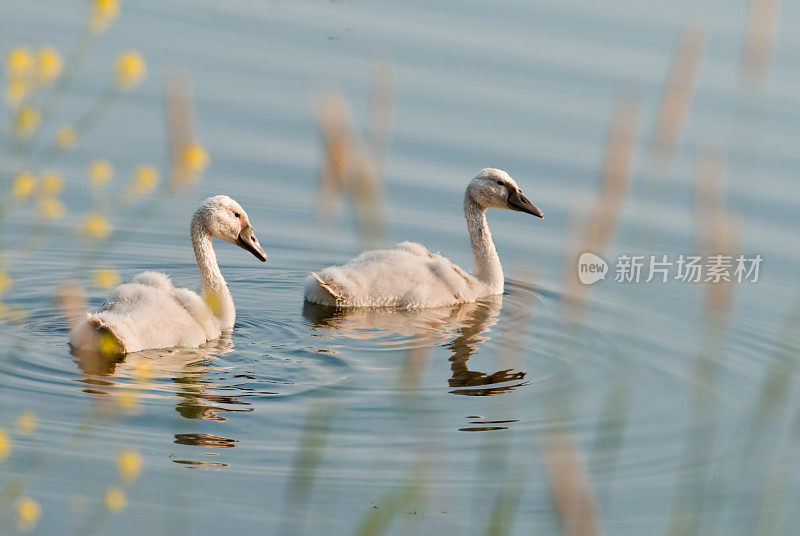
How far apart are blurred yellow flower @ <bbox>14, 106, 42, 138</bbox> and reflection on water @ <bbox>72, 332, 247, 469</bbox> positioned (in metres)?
3.13

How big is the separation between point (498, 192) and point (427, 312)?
1.41 m

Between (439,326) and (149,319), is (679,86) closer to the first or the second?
(149,319)

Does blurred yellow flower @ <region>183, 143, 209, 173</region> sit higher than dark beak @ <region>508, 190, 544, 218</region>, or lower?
higher

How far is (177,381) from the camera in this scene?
23.6 ft

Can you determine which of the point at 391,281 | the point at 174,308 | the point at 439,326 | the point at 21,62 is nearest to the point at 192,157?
the point at 21,62

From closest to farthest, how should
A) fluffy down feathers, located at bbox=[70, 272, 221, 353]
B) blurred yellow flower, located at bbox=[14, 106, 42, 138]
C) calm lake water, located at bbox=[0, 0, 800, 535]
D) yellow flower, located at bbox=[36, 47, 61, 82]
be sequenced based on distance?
blurred yellow flower, located at bbox=[14, 106, 42, 138]
yellow flower, located at bbox=[36, 47, 61, 82]
calm lake water, located at bbox=[0, 0, 800, 535]
fluffy down feathers, located at bbox=[70, 272, 221, 353]

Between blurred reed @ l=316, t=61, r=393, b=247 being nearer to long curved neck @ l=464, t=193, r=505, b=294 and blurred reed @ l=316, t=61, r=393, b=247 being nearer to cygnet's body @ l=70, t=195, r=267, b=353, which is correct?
cygnet's body @ l=70, t=195, r=267, b=353

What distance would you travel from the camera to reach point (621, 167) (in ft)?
9.67

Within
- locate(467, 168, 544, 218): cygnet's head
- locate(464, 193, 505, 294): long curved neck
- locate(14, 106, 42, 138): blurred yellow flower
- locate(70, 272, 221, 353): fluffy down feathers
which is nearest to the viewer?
locate(14, 106, 42, 138): blurred yellow flower

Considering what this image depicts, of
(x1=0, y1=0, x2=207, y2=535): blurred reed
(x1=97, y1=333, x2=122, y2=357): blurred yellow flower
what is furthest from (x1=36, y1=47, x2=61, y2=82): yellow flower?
(x1=97, y1=333, x2=122, y2=357): blurred yellow flower

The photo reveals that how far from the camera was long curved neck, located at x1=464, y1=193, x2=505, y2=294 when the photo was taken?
392 inches

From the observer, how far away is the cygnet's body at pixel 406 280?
29.8 feet

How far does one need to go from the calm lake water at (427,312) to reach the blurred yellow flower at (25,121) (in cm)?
89

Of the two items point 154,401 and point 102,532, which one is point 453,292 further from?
point 102,532
